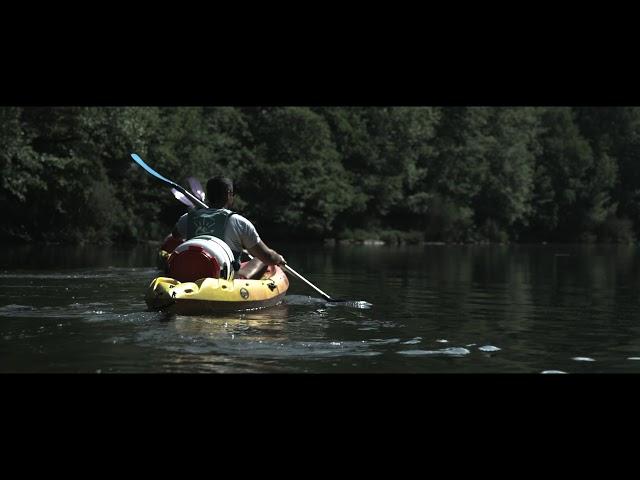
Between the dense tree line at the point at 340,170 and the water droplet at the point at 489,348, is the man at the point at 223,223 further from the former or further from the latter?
the dense tree line at the point at 340,170

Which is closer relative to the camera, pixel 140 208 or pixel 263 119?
pixel 140 208

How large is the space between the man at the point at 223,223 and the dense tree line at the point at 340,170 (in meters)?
17.2

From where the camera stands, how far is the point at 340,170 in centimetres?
5284

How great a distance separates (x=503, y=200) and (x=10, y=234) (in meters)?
31.2

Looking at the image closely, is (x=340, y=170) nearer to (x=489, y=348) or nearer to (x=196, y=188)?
(x=196, y=188)

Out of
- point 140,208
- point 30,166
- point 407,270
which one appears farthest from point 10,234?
point 407,270

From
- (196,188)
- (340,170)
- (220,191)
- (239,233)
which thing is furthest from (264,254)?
(340,170)

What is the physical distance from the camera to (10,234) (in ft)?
123

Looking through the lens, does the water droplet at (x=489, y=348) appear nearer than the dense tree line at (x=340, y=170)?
Yes

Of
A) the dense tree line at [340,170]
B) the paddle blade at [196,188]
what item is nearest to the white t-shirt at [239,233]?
the paddle blade at [196,188]

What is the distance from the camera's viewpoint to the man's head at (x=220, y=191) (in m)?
11.6
